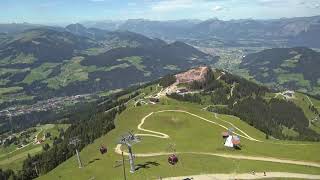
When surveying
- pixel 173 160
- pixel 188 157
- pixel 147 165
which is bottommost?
pixel 188 157

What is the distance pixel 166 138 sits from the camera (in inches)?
6752

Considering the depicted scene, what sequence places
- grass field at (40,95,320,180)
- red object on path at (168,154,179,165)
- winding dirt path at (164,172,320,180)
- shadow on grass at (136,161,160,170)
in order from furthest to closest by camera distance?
1. shadow on grass at (136,161,160,170)
2. red object on path at (168,154,179,165)
3. grass field at (40,95,320,180)
4. winding dirt path at (164,172,320,180)

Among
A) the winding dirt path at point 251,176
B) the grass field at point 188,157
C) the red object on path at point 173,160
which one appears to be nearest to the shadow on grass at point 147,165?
the grass field at point 188,157

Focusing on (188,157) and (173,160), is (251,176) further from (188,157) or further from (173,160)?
(188,157)

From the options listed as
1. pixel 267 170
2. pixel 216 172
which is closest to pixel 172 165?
pixel 216 172

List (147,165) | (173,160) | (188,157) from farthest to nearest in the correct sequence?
(188,157) < (147,165) < (173,160)

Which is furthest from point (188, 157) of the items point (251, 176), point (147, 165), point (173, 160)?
point (251, 176)

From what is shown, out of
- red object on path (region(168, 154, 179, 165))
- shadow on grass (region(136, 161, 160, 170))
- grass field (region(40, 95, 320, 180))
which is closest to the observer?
grass field (region(40, 95, 320, 180))

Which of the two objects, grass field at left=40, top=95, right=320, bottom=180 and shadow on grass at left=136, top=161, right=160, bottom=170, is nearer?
grass field at left=40, top=95, right=320, bottom=180

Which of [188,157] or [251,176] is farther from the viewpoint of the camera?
[188,157]

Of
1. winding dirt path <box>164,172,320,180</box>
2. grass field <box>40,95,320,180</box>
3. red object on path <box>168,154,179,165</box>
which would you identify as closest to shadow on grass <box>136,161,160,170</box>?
grass field <box>40,95,320,180</box>

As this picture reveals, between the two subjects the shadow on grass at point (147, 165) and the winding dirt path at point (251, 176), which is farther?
the shadow on grass at point (147, 165)

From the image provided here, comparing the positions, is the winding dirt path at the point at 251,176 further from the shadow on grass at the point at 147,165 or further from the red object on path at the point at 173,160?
the shadow on grass at the point at 147,165

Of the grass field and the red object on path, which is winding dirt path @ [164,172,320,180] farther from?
the red object on path
